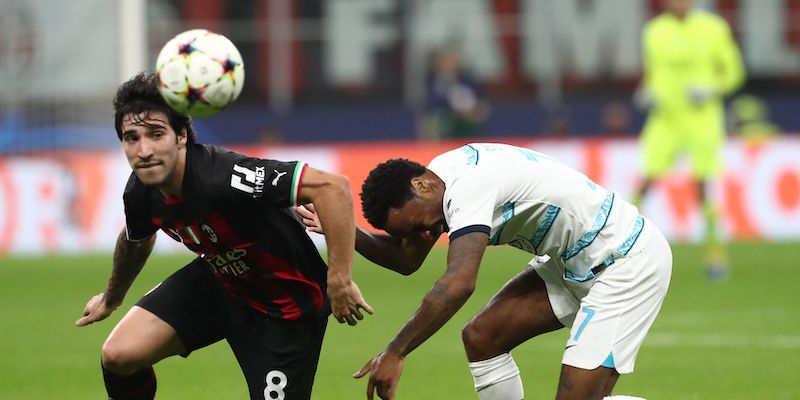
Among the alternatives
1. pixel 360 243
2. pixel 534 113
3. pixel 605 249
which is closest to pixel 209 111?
pixel 360 243

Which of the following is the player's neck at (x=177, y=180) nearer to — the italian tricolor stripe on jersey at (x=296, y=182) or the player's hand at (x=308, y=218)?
the italian tricolor stripe on jersey at (x=296, y=182)

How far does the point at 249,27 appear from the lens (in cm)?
2612

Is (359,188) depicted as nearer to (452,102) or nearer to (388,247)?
(452,102)

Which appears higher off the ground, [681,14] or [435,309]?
[681,14]

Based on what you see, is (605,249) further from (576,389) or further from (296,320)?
(296,320)

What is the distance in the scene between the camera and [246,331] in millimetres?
6543

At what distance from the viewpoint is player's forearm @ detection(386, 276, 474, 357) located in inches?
225

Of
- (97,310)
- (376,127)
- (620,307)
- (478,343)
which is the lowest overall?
(376,127)

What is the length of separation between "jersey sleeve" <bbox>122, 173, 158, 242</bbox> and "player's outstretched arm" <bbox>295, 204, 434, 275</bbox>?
2.34ft

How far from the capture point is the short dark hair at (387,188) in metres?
6.05

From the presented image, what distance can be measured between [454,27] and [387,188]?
20145 millimetres

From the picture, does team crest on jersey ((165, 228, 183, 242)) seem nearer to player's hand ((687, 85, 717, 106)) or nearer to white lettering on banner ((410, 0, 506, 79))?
player's hand ((687, 85, 717, 106))

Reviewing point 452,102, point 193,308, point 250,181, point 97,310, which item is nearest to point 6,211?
point 452,102

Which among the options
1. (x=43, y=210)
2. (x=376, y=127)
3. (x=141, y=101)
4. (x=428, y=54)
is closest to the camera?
(x=141, y=101)
